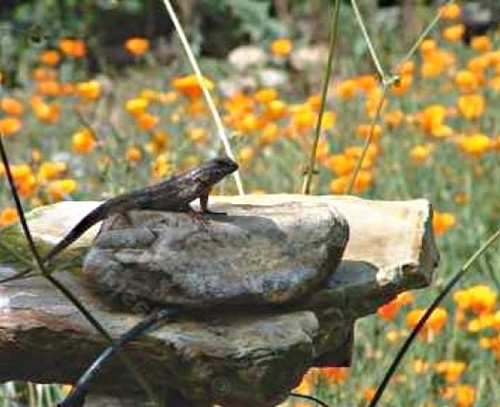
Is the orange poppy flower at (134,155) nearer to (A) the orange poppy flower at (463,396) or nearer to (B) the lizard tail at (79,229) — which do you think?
(A) the orange poppy flower at (463,396)

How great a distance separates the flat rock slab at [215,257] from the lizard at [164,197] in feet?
0.06

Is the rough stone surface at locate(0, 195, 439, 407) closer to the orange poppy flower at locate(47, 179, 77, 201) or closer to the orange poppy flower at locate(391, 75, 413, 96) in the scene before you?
the orange poppy flower at locate(391, 75, 413, 96)

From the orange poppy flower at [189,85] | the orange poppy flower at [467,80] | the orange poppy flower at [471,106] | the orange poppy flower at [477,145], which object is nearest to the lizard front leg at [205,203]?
the orange poppy flower at [189,85]

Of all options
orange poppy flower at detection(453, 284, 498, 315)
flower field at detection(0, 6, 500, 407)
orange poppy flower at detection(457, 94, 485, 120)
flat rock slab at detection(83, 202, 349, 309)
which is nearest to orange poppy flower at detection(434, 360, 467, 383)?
flower field at detection(0, 6, 500, 407)

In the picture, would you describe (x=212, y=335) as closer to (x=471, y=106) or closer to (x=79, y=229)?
(x=79, y=229)

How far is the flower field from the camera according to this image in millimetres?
3666

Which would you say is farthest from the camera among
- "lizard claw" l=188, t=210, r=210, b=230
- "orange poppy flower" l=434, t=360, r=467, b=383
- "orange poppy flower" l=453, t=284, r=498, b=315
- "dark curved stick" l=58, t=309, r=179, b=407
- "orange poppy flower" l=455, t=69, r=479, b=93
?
"orange poppy flower" l=455, t=69, r=479, b=93

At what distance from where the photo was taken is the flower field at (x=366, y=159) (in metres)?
3.67

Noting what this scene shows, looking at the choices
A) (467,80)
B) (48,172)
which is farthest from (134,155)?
(467,80)

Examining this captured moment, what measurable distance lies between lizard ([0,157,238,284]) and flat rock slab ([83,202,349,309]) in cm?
2

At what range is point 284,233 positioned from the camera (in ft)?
6.98

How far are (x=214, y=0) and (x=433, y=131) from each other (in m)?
3.81

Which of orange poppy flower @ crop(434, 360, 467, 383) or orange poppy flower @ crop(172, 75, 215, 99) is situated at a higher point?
orange poppy flower @ crop(172, 75, 215, 99)

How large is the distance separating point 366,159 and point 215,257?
2.53 metres
